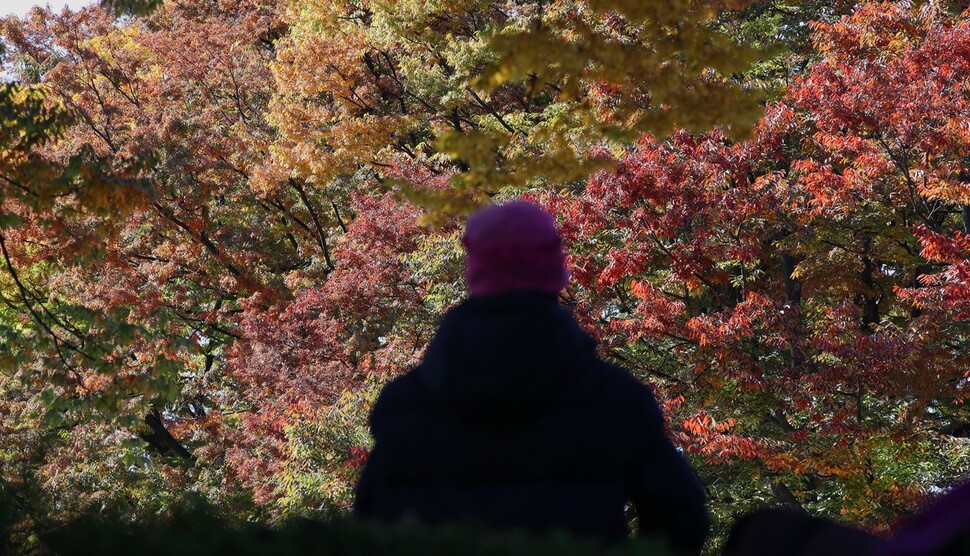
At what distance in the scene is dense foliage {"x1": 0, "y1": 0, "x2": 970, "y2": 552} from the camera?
24.3ft

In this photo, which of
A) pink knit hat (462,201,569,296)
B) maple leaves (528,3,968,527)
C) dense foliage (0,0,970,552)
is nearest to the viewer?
pink knit hat (462,201,569,296)

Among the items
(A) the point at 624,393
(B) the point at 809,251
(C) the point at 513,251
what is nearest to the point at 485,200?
(C) the point at 513,251

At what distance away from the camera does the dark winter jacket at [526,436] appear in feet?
7.40

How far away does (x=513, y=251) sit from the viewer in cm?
237

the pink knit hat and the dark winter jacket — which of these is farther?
the pink knit hat

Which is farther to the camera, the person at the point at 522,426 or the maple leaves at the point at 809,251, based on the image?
the maple leaves at the point at 809,251

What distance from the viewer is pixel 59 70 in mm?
21219

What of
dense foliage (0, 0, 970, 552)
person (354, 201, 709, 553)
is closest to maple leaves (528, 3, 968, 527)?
dense foliage (0, 0, 970, 552)

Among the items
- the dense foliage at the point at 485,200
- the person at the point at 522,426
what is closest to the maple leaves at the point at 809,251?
the dense foliage at the point at 485,200

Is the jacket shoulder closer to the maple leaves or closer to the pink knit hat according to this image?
the pink knit hat

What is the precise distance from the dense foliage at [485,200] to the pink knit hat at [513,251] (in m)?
0.84

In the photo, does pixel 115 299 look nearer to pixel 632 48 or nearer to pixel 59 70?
pixel 59 70

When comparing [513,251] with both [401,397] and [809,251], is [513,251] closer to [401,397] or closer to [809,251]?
[401,397]

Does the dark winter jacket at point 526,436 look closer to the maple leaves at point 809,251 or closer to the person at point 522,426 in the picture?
the person at point 522,426
